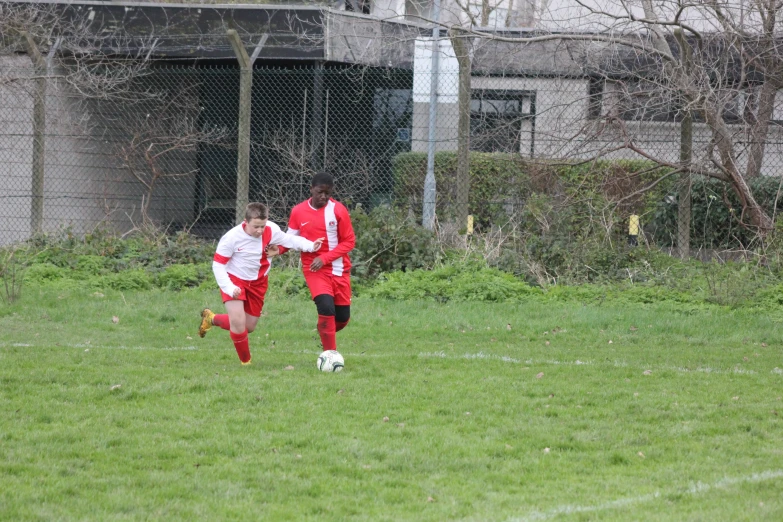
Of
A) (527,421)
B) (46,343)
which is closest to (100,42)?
(46,343)

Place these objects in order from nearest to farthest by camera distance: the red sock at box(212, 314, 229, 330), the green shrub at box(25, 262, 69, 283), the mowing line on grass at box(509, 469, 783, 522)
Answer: the mowing line on grass at box(509, 469, 783, 522) → the red sock at box(212, 314, 229, 330) → the green shrub at box(25, 262, 69, 283)

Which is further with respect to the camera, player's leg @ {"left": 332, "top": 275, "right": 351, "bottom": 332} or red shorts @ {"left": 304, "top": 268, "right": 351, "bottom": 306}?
player's leg @ {"left": 332, "top": 275, "right": 351, "bottom": 332}

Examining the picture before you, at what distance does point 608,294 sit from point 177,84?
764 centimetres

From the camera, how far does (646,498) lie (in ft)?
14.5

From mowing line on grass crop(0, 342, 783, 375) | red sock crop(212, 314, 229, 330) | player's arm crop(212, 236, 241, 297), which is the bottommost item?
mowing line on grass crop(0, 342, 783, 375)

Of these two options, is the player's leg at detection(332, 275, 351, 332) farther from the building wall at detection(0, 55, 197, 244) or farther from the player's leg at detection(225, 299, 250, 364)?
the building wall at detection(0, 55, 197, 244)

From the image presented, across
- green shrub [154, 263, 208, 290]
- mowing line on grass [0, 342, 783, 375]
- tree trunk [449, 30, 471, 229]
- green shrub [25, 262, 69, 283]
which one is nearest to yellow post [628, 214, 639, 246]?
tree trunk [449, 30, 471, 229]

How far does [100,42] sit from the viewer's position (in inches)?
584

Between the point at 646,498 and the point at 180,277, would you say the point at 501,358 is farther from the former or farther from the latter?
the point at 180,277

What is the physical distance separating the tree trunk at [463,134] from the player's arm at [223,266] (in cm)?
549

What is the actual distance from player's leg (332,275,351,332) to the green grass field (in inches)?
15.8

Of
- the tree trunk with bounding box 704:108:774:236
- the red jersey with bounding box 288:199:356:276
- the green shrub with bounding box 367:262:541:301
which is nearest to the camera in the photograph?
the red jersey with bounding box 288:199:356:276

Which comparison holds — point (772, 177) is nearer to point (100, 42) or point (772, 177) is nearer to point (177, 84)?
point (177, 84)

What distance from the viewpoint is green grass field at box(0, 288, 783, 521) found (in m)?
4.38
